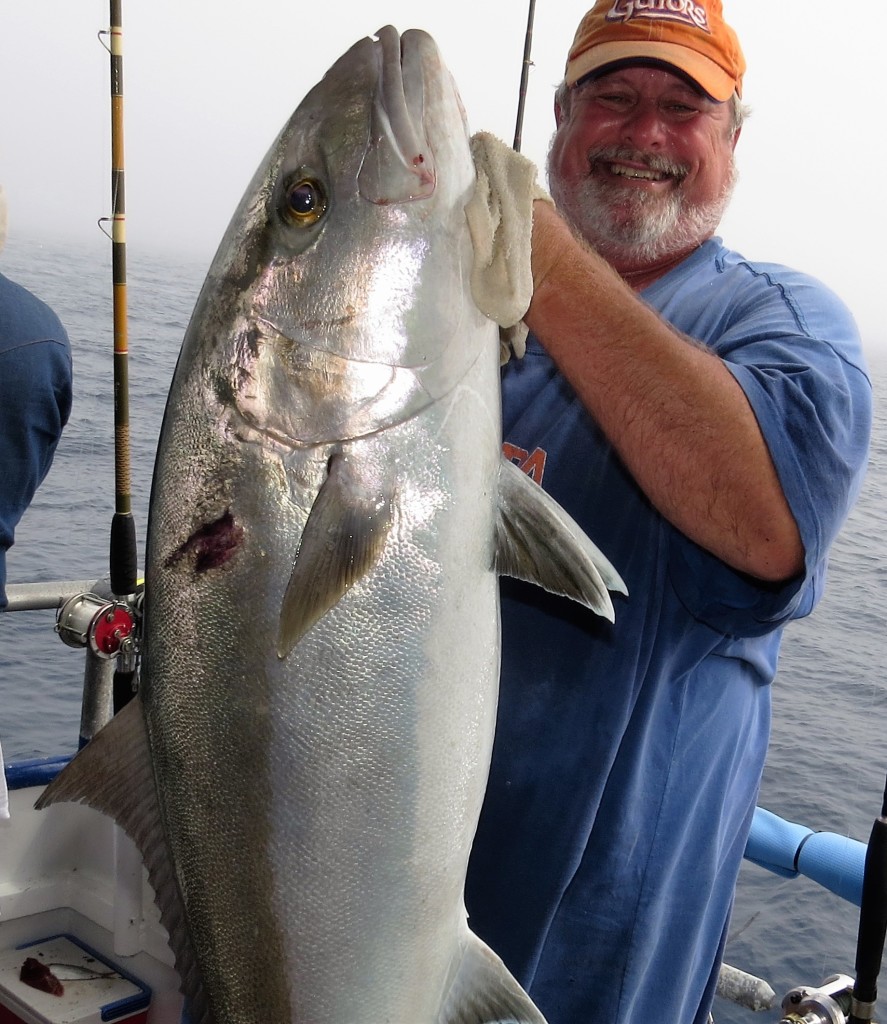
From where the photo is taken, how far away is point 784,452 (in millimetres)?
1508

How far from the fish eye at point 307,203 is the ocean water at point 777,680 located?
3.51 meters

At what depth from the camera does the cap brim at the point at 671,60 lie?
2.23 metres

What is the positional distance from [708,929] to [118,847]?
Answer: 2.26m

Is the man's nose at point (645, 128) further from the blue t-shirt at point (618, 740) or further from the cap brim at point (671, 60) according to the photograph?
the blue t-shirt at point (618, 740)

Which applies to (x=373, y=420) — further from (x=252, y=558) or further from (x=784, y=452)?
(x=784, y=452)

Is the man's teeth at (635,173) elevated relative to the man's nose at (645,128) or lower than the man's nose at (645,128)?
lower

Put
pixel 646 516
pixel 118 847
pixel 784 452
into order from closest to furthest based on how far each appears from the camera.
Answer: pixel 784 452
pixel 646 516
pixel 118 847

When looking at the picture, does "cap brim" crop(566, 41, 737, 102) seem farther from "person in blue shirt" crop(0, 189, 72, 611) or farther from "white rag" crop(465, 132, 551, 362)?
"person in blue shirt" crop(0, 189, 72, 611)

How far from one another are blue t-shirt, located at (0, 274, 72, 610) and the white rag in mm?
2139

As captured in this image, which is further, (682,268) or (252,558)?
(682,268)

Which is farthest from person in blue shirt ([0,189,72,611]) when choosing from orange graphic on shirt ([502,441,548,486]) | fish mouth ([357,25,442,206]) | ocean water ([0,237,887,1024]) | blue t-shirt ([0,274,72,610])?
fish mouth ([357,25,442,206])

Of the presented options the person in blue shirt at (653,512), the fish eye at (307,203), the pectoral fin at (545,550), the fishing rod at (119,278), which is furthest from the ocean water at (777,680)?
the pectoral fin at (545,550)

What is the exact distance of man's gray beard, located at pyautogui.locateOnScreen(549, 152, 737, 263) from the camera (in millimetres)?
2230

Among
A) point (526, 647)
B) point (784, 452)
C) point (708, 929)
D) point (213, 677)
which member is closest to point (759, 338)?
point (784, 452)
